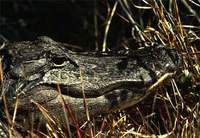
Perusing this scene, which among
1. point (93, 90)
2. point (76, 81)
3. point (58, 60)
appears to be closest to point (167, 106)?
point (93, 90)

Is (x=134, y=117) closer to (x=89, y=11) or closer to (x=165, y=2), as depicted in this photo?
(x=165, y=2)

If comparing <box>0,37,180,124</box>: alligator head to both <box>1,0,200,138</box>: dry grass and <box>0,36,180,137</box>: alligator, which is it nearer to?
<box>0,36,180,137</box>: alligator

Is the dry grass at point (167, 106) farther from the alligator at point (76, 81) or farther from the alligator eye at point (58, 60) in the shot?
the alligator eye at point (58, 60)

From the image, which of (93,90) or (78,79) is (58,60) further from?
(93,90)

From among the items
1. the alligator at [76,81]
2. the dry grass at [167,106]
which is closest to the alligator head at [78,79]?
the alligator at [76,81]

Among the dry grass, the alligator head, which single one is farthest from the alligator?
the dry grass
